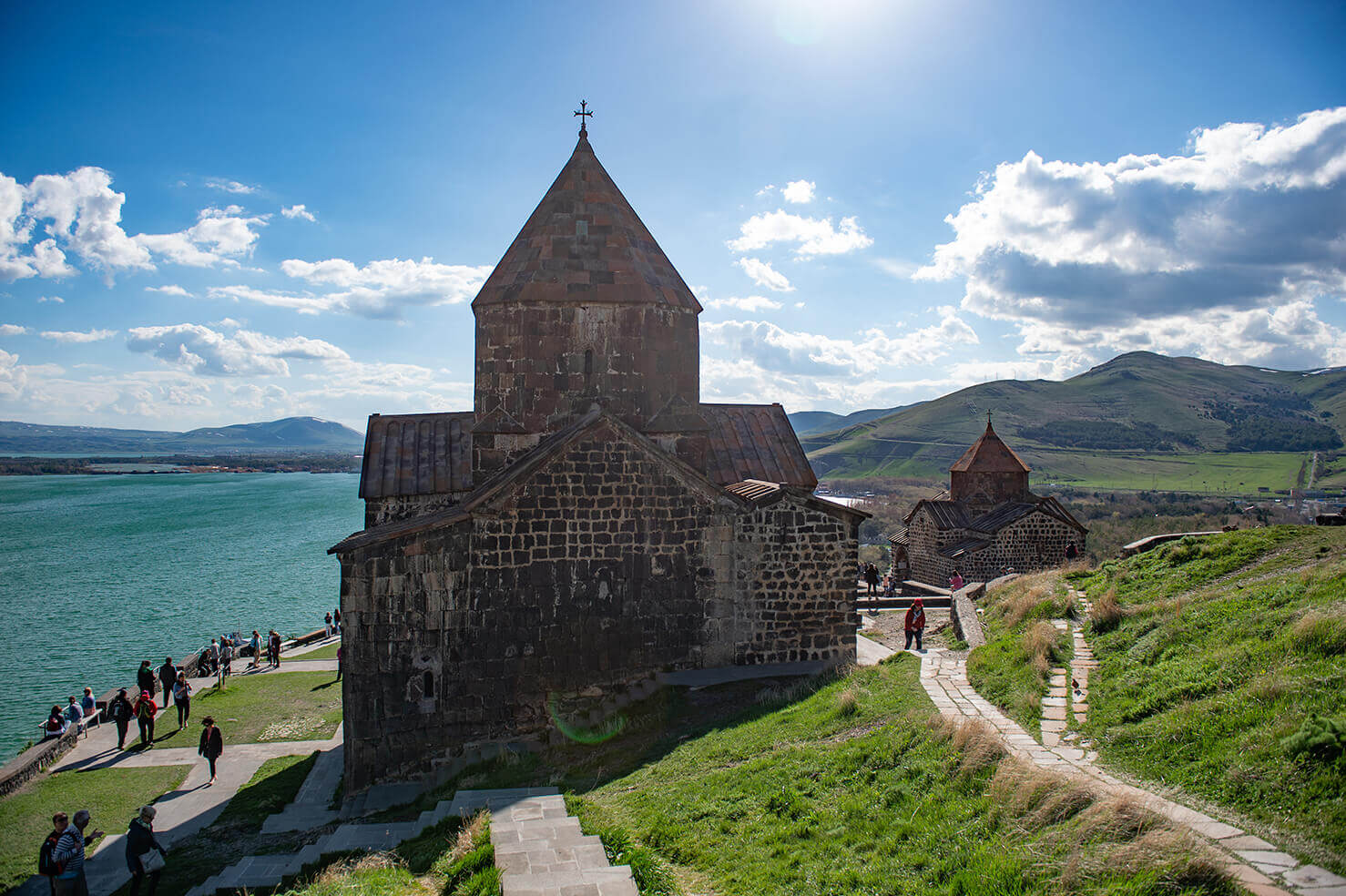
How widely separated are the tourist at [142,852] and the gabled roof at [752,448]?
26.7 ft

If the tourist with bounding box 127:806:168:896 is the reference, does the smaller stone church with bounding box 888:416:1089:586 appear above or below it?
above

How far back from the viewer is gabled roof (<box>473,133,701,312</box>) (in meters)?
11.4

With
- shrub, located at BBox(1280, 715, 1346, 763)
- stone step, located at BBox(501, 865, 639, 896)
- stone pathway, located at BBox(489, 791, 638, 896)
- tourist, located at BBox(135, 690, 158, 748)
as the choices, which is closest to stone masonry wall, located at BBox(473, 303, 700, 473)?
stone pathway, located at BBox(489, 791, 638, 896)

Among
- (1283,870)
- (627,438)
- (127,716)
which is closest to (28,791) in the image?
(127,716)

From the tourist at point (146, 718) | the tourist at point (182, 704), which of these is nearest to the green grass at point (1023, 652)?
the tourist at point (146, 718)

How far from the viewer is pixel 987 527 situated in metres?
22.8

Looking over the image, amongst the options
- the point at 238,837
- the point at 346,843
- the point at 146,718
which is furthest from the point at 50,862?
the point at 146,718

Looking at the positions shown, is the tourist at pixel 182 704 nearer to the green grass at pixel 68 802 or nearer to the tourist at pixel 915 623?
the green grass at pixel 68 802

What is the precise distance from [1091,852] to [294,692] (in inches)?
620

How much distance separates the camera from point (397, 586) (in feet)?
30.6

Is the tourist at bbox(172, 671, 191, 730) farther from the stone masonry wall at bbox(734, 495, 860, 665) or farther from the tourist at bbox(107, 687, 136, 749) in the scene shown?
the stone masonry wall at bbox(734, 495, 860, 665)

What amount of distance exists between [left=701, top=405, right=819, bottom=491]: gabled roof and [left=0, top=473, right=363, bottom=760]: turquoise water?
15.7m

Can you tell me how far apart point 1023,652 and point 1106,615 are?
1.25m

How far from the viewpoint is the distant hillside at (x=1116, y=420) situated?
3802 inches
